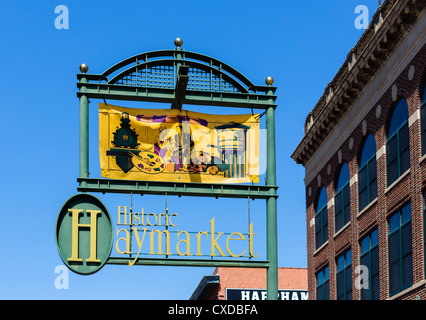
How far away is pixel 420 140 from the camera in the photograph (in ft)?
95.0

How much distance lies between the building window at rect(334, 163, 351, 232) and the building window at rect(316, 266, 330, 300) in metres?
2.94

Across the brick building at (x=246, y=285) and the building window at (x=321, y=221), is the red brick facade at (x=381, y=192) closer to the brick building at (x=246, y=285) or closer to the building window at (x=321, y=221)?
the building window at (x=321, y=221)

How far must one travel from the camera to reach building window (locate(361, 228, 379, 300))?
109 ft

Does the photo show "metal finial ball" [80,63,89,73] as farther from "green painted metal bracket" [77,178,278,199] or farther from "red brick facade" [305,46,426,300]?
"red brick facade" [305,46,426,300]

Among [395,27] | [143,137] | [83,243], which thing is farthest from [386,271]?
[83,243]

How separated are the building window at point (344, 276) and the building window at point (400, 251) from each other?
532 cm

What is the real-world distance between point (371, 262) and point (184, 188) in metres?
11.4

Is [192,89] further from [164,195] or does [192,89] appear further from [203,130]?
[164,195]

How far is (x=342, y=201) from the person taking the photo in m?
38.7

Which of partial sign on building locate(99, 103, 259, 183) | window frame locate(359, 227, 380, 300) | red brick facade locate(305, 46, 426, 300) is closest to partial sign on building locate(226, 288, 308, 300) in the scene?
red brick facade locate(305, 46, 426, 300)

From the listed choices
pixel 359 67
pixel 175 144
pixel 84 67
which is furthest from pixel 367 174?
pixel 84 67

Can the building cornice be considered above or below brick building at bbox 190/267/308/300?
above

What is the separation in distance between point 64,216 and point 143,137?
183 inches
